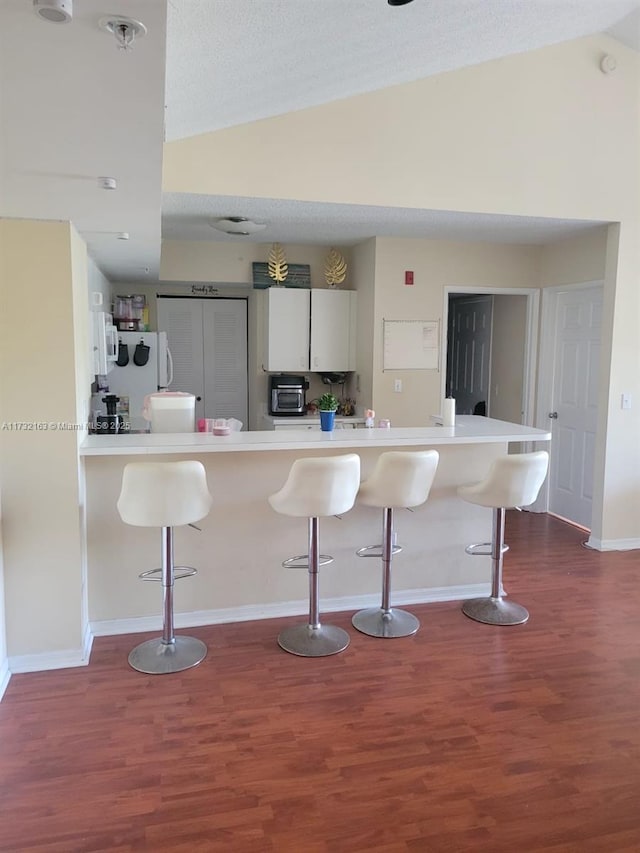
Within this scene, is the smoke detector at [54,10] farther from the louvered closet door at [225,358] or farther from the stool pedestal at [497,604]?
the louvered closet door at [225,358]

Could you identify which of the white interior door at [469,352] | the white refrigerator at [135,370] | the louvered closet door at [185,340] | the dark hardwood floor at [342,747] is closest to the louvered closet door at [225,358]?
the louvered closet door at [185,340]

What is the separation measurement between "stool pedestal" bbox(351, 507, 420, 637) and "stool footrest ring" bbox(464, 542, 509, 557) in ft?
1.77

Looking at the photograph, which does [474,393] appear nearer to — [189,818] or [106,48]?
[189,818]

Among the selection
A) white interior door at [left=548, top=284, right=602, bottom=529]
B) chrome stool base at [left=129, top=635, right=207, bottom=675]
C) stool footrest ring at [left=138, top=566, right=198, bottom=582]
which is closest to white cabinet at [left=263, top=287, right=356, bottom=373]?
white interior door at [left=548, top=284, right=602, bottom=529]

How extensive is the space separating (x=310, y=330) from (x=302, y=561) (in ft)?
8.92

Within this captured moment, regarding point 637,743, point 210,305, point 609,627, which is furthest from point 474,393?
point 637,743

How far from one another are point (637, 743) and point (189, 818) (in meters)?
1.78

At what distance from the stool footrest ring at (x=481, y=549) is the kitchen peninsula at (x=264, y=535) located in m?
0.06

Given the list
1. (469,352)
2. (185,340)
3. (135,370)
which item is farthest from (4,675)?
(469,352)

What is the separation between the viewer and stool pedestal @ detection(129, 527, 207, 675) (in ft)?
10.2

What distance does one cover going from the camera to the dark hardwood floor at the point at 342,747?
206cm

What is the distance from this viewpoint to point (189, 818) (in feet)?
6.93

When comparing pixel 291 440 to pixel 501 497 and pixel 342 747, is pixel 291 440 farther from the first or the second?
pixel 342 747

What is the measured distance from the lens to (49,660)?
10.1 feet
